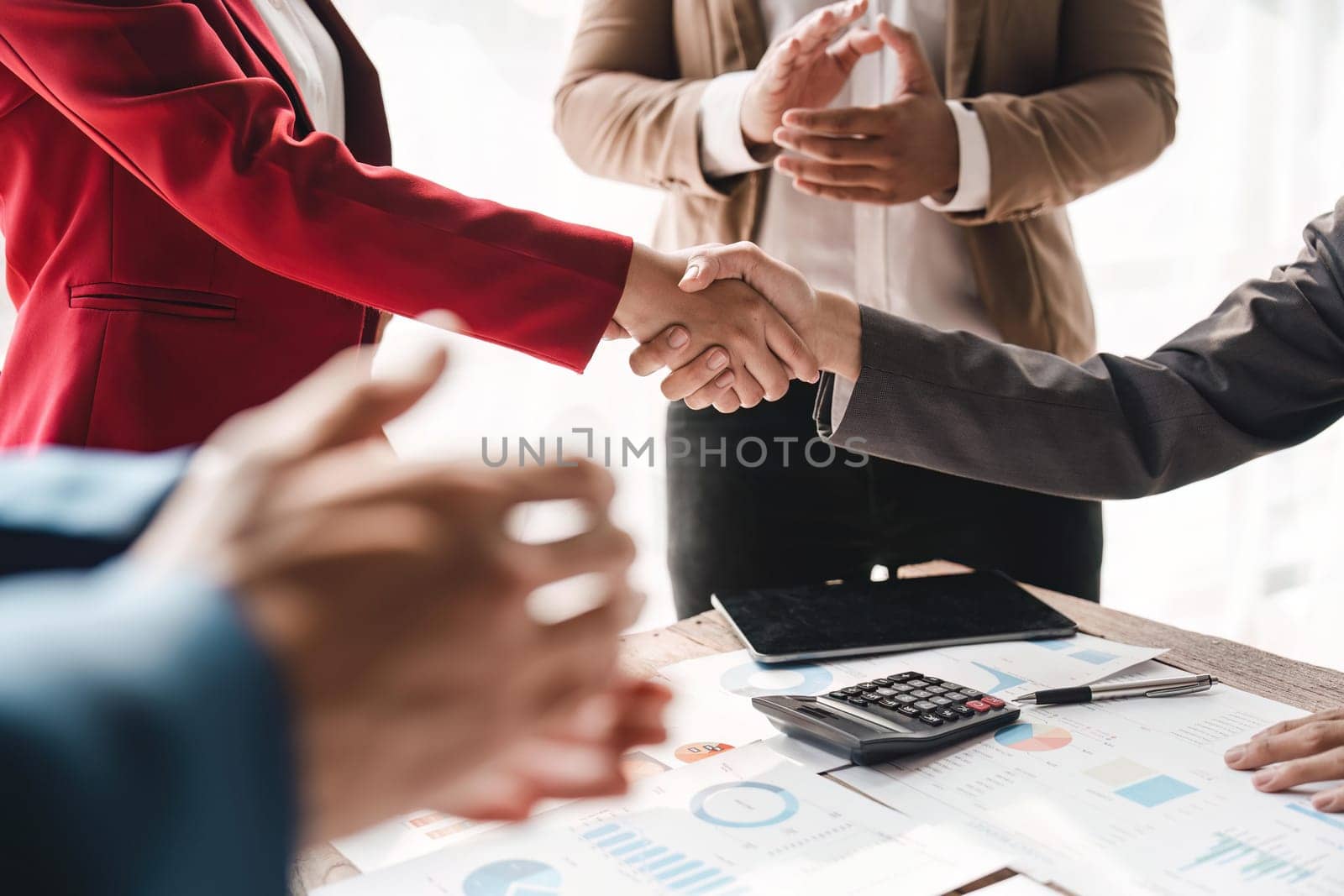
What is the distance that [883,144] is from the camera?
1271 millimetres

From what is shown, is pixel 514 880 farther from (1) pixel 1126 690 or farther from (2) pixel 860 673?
(1) pixel 1126 690

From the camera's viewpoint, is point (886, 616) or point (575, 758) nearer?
point (575, 758)

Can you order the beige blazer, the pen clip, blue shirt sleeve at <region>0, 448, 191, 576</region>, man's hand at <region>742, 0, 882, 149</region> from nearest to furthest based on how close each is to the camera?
blue shirt sleeve at <region>0, 448, 191, 576</region>, the pen clip, man's hand at <region>742, 0, 882, 149</region>, the beige blazer

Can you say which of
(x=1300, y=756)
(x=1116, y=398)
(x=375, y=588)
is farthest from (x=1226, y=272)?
(x=375, y=588)

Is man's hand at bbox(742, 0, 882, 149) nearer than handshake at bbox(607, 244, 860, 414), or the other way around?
handshake at bbox(607, 244, 860, 414)

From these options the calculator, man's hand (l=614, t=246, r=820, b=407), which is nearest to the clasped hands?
man's hand (l=614, t=246, r=820, b=407)

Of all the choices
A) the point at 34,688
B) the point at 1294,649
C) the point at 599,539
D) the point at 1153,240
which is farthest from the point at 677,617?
the point at 1294,649

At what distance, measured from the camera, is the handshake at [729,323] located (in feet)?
3.24

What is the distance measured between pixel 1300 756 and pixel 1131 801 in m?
0.13

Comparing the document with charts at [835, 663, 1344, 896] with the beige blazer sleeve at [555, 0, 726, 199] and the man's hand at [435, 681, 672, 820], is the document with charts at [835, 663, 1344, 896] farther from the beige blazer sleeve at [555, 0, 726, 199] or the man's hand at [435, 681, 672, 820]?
the beige blazer sleeve at [555, 0, 726, 199]

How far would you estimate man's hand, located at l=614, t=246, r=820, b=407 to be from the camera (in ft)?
3.25

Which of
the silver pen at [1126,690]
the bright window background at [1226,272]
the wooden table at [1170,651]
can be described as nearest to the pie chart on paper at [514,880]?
the wooden table at [1170,651]

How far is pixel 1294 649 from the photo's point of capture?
3113mm

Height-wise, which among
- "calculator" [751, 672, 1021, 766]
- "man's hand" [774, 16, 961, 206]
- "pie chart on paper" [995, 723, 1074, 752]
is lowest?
"pie chart on paper" [995, 723, 1074, 752]
